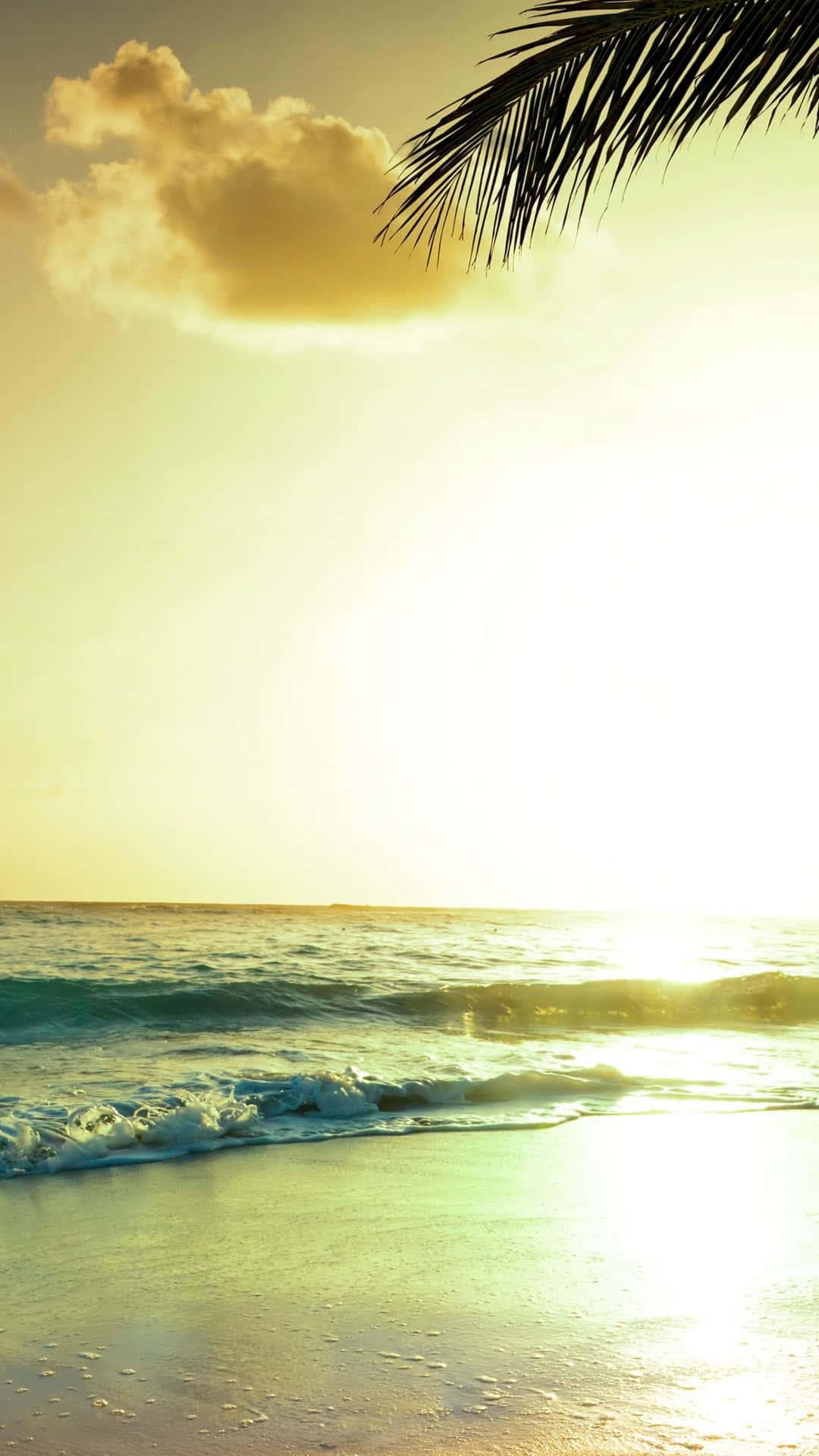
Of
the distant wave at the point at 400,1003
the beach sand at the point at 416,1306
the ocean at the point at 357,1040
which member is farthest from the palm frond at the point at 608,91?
the distant wave at the point at 400,1003

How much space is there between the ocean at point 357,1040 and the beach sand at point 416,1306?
1.14m

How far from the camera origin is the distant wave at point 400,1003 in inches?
553

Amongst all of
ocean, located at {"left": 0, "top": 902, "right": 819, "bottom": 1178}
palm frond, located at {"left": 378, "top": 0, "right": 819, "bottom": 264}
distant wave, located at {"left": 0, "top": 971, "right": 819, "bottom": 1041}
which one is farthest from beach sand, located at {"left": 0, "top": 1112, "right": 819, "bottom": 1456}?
distant wave, located at {"left": 0, "top": 971, "right": 819, "bottom": 1041}

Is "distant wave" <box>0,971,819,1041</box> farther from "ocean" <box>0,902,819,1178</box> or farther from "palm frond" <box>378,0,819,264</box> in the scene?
"palm frond" <box>378,0,819,264</box>

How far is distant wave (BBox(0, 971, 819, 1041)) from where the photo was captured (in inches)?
553

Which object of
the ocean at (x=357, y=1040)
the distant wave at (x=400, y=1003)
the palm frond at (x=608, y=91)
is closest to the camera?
the palm frond at (x=608, y=91)

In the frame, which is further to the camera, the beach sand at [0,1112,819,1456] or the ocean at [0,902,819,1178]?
the ocean at [0,902,819,1178]

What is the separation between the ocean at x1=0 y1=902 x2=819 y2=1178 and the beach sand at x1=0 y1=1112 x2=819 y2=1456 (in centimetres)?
114

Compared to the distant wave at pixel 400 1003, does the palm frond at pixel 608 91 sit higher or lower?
higher

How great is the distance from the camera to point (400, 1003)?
16.2m

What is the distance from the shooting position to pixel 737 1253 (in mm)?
4328

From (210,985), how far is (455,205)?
14.9m

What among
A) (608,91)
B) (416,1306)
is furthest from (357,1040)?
(608,91)

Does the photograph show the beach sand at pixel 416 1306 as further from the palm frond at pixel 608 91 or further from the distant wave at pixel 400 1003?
the distant wave at pixel 400 1003
